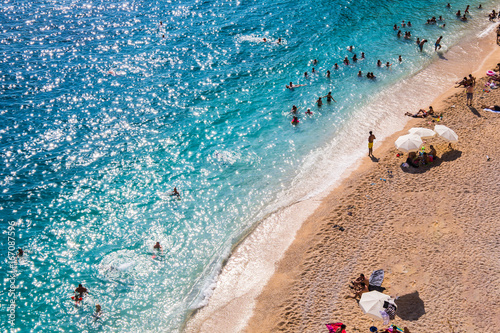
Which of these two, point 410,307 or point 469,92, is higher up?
point 469,92

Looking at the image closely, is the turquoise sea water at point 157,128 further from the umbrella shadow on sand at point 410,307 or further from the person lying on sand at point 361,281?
the umbrella shadow on sand at point 410,307

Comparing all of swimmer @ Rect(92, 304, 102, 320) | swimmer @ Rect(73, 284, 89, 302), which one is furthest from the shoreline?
swimmer @ Rect(73, 284, 89, 302)

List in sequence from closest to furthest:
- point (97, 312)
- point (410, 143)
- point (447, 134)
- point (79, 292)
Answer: point (97, 312) < point (79, 292) < point (410, 143) < point (447, 134)

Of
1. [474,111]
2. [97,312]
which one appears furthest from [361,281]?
[474,111]

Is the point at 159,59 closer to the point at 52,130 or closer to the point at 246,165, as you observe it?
the point at 52,130

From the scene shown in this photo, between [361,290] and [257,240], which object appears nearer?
[361,290]

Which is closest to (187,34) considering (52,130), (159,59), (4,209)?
(159,59)

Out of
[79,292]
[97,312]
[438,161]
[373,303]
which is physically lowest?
[373,303]

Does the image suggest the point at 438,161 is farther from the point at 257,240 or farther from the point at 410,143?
the point at 257,240
